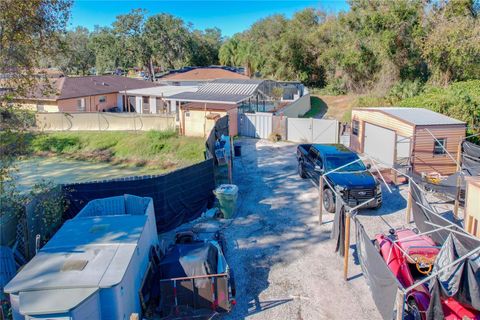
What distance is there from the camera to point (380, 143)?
1861cm

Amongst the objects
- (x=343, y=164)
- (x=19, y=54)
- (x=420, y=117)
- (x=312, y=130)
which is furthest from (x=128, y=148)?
(x=420, y=117)

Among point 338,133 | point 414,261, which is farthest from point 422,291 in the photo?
point 338,133

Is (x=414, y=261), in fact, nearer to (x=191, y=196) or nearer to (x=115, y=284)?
(x=115, y=284)

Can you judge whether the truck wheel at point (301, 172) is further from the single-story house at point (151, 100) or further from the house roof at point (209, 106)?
the single-story house at point (151, 100)

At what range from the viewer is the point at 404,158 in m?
16.4

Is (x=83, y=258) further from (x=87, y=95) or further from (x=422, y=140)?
(x=87, y=95)

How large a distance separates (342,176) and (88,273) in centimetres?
900

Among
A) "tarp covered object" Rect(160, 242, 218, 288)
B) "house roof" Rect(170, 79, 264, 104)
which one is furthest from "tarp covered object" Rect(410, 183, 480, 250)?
"house roof" Rect(170, 79, 264, 104)

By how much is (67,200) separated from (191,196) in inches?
148

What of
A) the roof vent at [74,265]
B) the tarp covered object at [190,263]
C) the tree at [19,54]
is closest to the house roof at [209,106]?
the tree at [19,54]

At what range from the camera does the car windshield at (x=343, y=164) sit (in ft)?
46.1

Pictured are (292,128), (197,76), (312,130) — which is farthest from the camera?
(197,76)

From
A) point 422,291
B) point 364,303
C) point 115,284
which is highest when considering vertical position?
point 115,284

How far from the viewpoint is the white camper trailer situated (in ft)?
21.1
